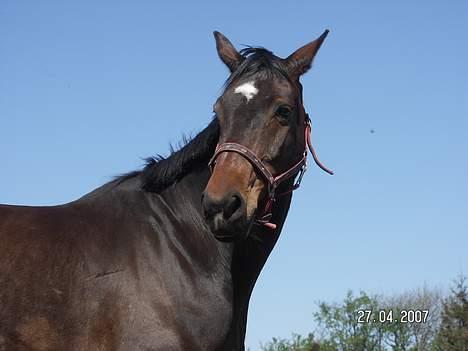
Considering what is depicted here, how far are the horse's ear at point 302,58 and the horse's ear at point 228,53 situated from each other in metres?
0.54

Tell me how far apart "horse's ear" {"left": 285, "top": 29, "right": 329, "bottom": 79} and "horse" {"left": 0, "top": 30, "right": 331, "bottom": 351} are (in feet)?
0.04

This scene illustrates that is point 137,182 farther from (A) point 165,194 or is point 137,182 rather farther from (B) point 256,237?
(B) point 256,237

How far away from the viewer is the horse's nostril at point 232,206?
579 cm

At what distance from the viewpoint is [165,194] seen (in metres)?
6.86

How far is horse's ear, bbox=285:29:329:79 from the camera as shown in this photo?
7.04 metres

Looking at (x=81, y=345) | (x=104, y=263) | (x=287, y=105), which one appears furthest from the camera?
(x=287, y=105)

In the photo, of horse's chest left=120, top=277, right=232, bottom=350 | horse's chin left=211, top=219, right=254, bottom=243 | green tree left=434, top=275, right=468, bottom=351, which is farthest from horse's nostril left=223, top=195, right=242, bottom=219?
green tree left=434, top=275, right=468, bottom=351

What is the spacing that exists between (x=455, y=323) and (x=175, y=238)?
42.2 metres

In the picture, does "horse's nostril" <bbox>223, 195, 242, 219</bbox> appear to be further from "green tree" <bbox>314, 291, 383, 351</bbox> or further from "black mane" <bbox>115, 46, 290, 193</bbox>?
"green tree" <bbox>314, 291, 383, 351</bbox>

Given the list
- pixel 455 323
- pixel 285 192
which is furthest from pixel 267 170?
pixel 455 323

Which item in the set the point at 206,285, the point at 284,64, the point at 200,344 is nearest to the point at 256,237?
the point at 206,285

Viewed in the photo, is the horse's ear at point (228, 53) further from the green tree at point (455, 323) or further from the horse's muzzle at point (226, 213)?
the green tree at point (455, 323)

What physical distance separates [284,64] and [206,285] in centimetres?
240

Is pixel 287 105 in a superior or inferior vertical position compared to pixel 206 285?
superior
